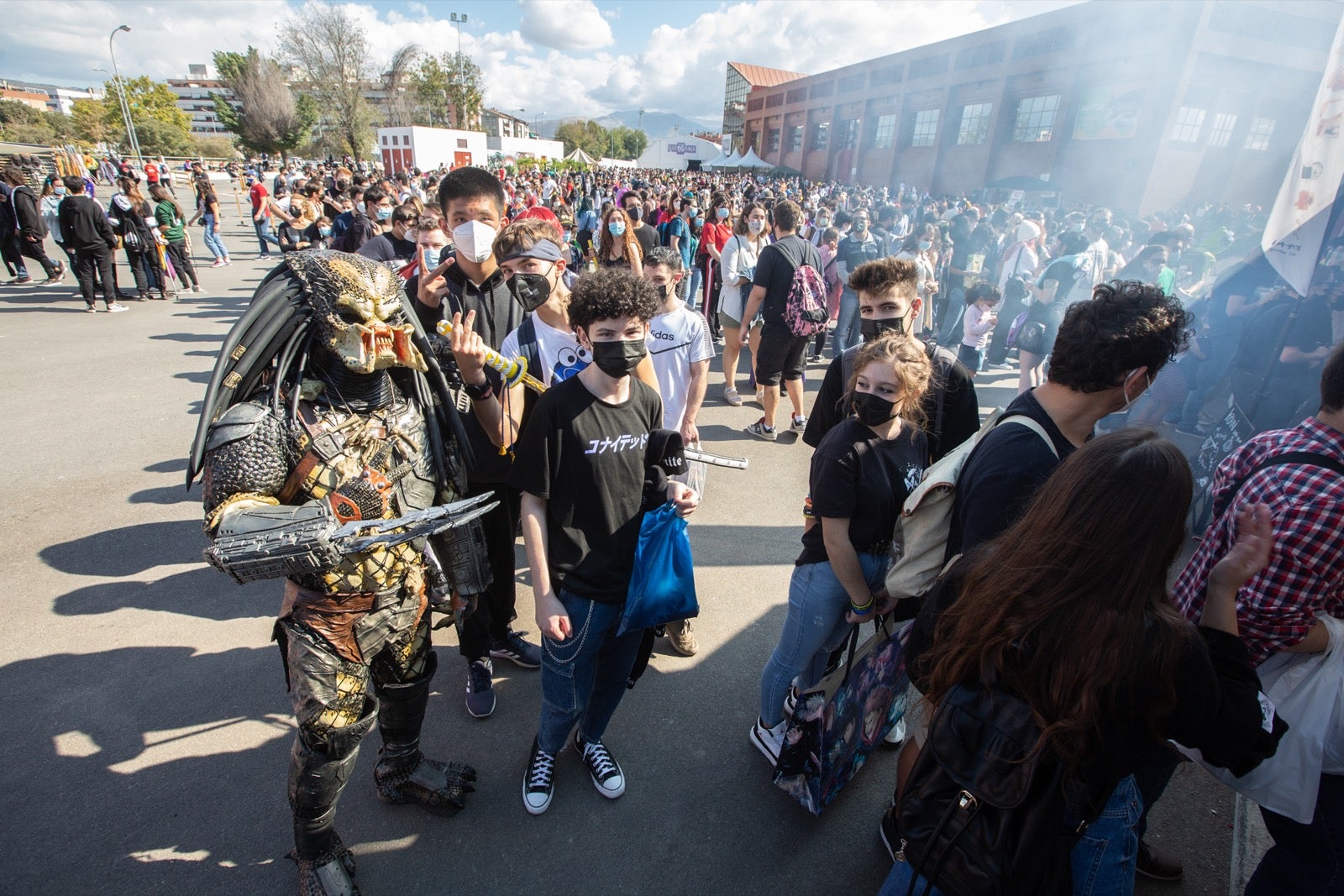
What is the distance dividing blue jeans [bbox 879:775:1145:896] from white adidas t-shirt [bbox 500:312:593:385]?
8.09 ft

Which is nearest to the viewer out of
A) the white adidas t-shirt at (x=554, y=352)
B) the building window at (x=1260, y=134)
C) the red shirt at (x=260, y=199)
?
the white adidas t-shirt at (x=554, y=352)

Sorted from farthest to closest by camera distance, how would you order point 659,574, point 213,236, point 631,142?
point 631,142
point 213,236
point 659,574

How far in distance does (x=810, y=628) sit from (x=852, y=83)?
162 feet

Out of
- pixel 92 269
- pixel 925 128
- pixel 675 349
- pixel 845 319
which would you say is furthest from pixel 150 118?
pixel 675 349

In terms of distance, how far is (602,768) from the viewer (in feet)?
8.54

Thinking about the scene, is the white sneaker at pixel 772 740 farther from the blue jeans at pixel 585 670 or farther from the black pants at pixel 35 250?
the black pants at pixel 35 250

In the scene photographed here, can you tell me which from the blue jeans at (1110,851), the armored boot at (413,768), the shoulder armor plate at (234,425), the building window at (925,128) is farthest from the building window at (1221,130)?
the shoulder armor plate at (234,425)

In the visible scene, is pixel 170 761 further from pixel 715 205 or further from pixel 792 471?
pixel 715 205

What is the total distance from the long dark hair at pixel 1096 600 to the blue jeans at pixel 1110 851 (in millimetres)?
389

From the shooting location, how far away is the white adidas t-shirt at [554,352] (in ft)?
10.2

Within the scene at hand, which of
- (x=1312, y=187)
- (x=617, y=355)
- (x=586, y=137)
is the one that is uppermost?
(x=586, y=137)

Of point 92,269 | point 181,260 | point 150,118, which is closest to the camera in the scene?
point 92,269

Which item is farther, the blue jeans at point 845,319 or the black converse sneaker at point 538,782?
the blue jeans at point 845,319

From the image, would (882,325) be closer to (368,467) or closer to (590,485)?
(590,485)
